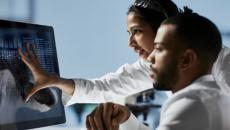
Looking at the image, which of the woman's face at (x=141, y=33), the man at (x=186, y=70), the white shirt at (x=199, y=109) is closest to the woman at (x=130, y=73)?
the woman's face at (x=141, y=33)

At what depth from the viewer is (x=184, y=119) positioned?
0.91 m

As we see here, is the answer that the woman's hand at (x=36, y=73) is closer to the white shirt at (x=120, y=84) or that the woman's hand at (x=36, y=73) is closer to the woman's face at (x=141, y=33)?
the white shirt at (x=120, y=84)

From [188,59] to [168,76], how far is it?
70 mm

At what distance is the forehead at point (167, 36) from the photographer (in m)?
1.06

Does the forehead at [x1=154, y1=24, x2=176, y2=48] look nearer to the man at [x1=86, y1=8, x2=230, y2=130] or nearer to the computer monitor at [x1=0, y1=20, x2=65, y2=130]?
the man at [x1=86, y1=8, x2=230, y2=130]

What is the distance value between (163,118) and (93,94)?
22.8 inches

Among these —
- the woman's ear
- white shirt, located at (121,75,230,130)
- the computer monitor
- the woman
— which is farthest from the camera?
the woman

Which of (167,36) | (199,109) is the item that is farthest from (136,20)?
(199,109)

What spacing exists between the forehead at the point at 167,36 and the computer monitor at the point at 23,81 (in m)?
0.38

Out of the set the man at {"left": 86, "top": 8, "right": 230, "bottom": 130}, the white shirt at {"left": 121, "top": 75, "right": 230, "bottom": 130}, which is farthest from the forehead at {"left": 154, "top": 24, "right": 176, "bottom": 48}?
the white shirt at {"left": 121, "top": 75, "right": 230, "bottom": 130}

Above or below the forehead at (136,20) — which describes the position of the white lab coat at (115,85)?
below

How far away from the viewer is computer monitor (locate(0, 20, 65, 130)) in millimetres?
1152

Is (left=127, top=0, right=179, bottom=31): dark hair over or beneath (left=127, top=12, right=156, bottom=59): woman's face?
over

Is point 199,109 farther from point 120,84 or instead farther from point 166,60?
point 120,84
